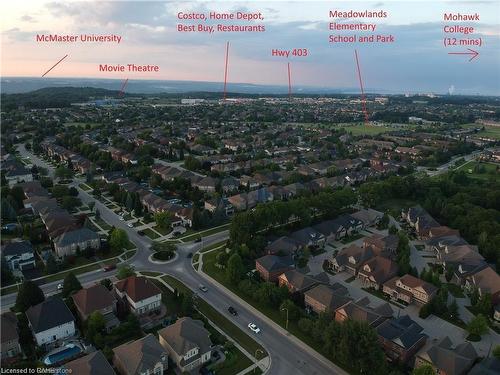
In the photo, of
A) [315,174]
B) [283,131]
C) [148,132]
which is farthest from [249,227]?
[283,131]

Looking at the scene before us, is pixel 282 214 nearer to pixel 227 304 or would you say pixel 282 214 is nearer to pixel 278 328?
pixel 227 304

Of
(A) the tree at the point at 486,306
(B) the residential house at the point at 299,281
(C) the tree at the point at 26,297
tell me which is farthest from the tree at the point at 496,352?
(C) the tree at the point at 26,297

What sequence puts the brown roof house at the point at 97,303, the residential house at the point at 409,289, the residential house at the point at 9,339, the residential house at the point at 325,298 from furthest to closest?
the residential house at the point at 409,289
the residential house at the point at 325,298
the brown roof house at the point at 97,303
the residential house at the point at 9,339

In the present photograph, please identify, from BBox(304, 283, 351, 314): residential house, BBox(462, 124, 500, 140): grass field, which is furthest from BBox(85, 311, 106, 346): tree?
BBox(462, 124, 500, 140): grass field

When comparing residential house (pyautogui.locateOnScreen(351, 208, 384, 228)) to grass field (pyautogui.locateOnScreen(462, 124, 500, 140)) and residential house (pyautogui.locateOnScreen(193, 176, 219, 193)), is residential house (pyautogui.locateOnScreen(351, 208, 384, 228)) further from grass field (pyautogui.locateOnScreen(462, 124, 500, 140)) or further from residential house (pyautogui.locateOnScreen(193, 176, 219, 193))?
grass field (pyautogui.locateOnScreen(462, 124, 500, 140))

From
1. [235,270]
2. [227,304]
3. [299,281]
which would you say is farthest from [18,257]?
[299,281]

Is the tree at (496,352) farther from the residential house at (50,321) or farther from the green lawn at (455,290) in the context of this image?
the residential house at (50,321)
